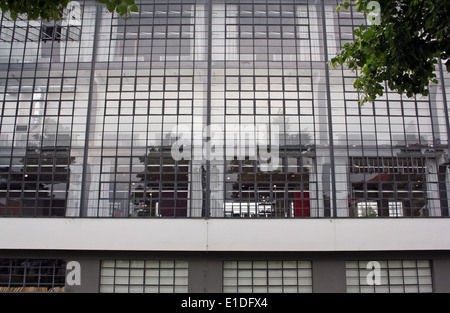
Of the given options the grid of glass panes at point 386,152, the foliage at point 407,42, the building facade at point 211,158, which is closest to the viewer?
the foliage at point 407,42

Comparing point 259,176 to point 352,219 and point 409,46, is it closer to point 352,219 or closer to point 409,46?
point 352,219

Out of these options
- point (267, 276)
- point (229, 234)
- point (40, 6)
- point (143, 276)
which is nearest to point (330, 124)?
point (229, 234)

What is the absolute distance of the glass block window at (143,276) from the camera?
15.5 m

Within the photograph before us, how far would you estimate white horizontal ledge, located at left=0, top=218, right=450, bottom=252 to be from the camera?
15.0m

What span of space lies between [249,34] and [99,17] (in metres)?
7.36

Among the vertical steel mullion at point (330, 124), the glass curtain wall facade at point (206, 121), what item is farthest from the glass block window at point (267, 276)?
the vertical steel mullion at point (330, 124)

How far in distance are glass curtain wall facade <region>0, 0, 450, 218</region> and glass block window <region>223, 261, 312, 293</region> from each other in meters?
2.24

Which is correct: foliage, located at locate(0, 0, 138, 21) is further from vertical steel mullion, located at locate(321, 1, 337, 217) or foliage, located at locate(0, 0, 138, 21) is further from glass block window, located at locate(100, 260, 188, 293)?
vertical steel mullion, located at locate(321, 1, 337, 217)

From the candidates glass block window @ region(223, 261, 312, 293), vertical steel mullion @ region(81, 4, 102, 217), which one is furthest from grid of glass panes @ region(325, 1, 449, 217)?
vertical steel mullion @ region(81, 4, 102, 217)

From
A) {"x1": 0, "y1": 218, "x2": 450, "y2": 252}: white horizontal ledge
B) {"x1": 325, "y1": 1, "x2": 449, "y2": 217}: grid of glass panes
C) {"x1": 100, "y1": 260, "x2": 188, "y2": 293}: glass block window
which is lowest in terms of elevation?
{"x1": 100, "y1": 260, "x2": 188, "y2": 293}: glass block window

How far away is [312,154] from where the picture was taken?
53.7 ft

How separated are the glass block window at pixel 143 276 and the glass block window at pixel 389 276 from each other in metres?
7.42

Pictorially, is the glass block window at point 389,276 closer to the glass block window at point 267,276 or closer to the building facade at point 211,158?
the building facade at point 211,158

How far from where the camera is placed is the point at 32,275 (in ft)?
51.3
